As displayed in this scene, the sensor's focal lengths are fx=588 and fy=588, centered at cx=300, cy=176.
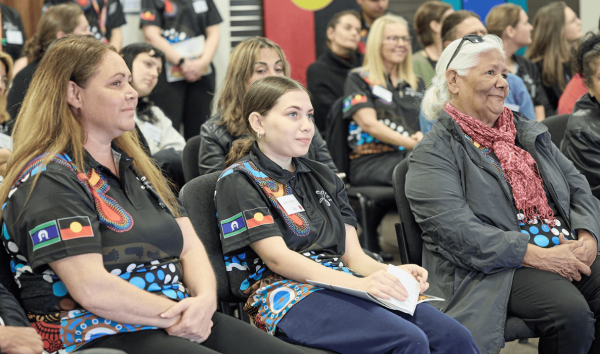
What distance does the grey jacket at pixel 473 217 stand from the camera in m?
2.00

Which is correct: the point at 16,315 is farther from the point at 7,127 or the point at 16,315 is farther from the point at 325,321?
the point at 7,127

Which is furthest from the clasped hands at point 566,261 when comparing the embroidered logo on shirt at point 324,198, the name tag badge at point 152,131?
the name tag badge at point 152,131

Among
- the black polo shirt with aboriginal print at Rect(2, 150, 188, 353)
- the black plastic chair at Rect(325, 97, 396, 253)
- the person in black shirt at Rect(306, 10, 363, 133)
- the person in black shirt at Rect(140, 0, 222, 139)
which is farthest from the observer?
the person in black shirt at Rect(306, 10, 363, 133)

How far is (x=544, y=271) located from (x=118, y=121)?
1502mm

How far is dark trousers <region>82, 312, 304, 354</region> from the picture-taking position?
1.42 m

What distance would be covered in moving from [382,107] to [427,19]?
1.44 meters

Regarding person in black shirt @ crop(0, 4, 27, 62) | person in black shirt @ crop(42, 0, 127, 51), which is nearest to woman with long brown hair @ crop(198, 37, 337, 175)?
person in black shirt @ crop(42, 0, 127, 51)

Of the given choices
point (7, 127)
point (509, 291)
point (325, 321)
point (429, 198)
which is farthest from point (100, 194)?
point (7, 127)

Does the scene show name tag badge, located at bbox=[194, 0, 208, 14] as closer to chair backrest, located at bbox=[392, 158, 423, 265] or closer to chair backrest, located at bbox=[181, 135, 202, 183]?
chair backrest, located at bbox=[181, 135, 202, 183]

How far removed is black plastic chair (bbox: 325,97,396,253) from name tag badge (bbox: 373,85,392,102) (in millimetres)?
237

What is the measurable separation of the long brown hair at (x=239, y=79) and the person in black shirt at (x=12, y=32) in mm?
2186

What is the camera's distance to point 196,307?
5.07 ft

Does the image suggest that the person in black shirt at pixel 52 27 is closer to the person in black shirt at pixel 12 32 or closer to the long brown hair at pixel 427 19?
the person in black shirt at pixel 12 32

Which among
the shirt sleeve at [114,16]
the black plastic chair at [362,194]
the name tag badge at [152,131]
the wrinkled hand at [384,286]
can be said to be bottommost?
the black plastic chair at [362,194]
